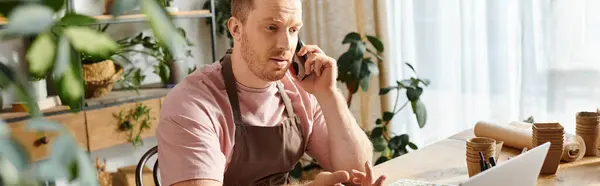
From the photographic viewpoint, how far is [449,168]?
179 centimetres

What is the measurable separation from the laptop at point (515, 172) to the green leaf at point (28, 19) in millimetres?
767

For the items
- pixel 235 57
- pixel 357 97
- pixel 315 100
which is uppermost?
pixel 235 57

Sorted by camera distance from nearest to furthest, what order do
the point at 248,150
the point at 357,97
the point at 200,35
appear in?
the point at 248,150, the point at 357,97, the point at 200,35

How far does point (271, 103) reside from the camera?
1808 millimetres

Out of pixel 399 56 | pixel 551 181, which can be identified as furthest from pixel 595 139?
pixel 399 56

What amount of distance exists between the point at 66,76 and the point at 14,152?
0.15 ft

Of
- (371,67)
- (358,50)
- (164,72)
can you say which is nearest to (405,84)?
(371,67)

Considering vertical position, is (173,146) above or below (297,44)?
below

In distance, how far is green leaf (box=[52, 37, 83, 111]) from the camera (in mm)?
303

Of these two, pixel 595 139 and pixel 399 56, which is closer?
pixel 595 139

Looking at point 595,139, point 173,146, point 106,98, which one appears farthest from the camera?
point 106,98

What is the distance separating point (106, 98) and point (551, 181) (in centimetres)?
218

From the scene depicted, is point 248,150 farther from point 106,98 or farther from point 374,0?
point 374,0

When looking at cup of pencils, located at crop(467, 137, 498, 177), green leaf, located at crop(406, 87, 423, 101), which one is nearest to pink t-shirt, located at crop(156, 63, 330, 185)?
cup of pencils, located at crop(467, 137, 498, 177)
